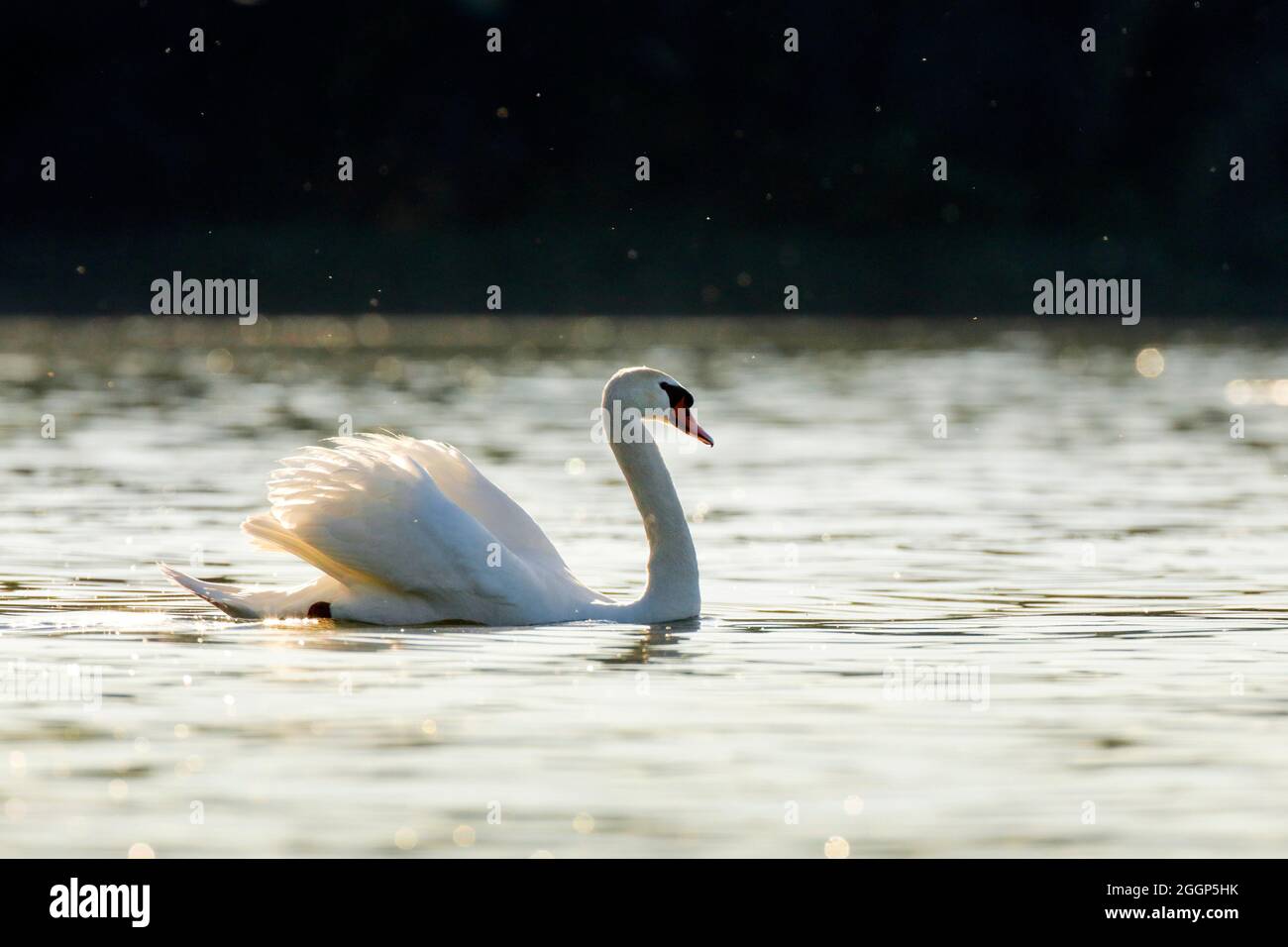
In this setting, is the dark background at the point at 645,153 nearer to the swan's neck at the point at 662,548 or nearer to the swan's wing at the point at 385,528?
the swan's neck at the point at 662,548

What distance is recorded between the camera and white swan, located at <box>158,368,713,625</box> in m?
14.0

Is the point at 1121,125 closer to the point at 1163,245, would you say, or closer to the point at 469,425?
the point at 1163,245

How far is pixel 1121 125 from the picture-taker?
82312 mm

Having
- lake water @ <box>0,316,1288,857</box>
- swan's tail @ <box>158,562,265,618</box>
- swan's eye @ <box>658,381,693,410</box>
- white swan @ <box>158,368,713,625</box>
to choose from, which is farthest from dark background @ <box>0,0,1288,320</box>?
swan's tail @ <box>158,562,265,618</box>

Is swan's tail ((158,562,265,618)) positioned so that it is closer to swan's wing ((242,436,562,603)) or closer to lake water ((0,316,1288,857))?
lake water ((0,316,1288,857))

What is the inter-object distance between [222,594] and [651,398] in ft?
8.54

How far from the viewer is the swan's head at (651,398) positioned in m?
15.1

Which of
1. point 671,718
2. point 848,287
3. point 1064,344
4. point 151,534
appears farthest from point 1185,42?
point 671,718

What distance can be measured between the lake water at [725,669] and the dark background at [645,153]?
126 feet

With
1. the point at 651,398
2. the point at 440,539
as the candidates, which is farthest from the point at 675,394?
the point at 440,539

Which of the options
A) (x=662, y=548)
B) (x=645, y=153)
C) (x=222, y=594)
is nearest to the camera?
(x=222, y=594)

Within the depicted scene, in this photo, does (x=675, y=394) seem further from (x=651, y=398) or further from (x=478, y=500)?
(x=478, y=500)

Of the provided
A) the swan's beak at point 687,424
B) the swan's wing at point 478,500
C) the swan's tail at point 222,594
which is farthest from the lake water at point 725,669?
the swan's beak at point 687,424

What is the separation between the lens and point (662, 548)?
1480cm
